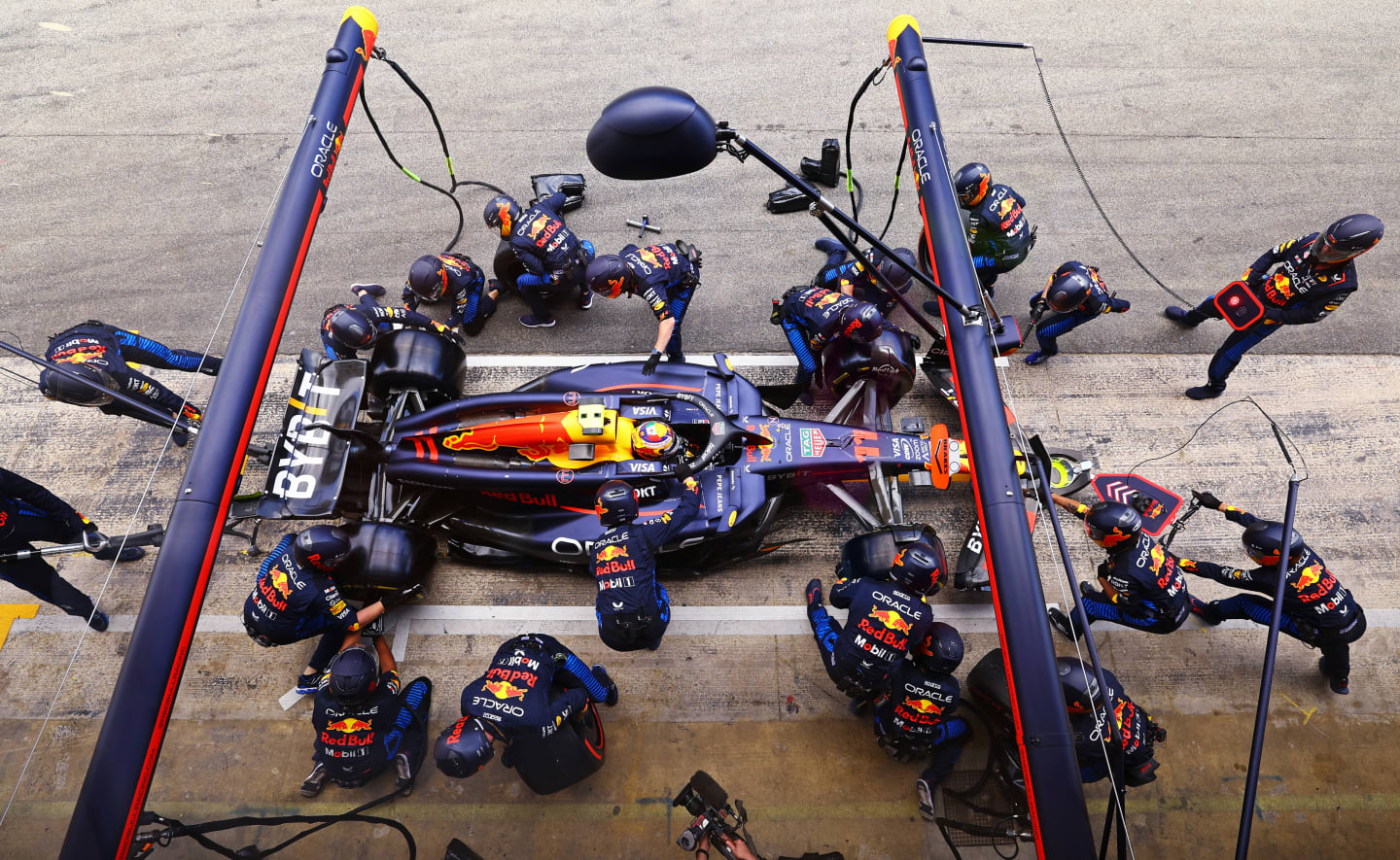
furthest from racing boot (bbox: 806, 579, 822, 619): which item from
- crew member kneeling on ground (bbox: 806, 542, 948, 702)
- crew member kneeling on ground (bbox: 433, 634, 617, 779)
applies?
crew member kneeling on ground (bbox: 433, 634, 617, 779)

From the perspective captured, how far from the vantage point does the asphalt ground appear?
16.8 feet

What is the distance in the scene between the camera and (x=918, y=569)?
14.6ft

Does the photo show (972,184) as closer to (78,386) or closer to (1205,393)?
(1205,393)

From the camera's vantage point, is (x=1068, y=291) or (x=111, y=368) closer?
(x=111, y=368)

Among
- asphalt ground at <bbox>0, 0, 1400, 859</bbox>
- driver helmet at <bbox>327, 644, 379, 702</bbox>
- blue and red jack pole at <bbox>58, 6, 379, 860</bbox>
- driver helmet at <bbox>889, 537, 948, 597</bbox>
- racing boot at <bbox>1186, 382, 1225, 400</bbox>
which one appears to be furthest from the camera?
racing boot at <bbox>1186, 382, 1225, 400</bbox>

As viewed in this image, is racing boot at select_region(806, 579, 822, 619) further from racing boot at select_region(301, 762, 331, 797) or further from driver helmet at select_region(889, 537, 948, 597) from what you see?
racing boot at select_region(301, 762, 331, 797)

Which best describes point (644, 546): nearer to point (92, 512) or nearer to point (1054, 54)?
point (92, 512)

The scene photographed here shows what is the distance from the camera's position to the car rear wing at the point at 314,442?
5.23 m

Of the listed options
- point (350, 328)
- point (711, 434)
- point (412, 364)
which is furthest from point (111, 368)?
point (711, 434)

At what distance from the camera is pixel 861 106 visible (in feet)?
30.1

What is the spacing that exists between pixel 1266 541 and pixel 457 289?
6681 mm

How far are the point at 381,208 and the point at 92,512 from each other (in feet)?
13.8

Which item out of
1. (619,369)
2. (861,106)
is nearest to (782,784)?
(619,369)

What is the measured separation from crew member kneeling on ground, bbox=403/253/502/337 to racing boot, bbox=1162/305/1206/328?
6.85m
